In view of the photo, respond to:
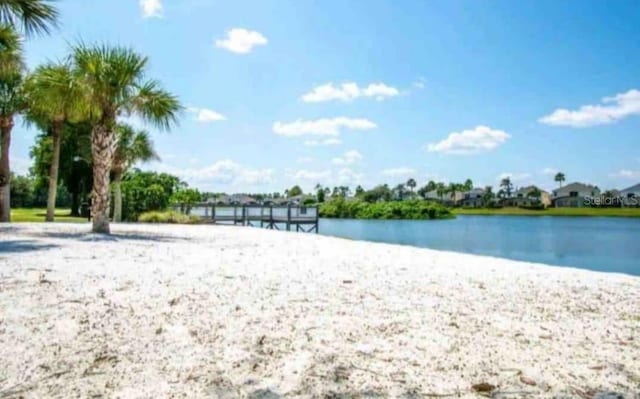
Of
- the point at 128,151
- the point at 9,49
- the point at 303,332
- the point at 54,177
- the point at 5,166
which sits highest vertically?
the point at 9,49

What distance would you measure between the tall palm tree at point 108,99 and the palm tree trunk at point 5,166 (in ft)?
26.0

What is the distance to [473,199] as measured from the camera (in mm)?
110500

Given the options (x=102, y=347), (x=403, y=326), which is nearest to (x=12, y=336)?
(x=102, y=347)

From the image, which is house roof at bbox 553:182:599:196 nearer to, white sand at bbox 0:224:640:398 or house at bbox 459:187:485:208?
house at bbox 459:187:485:208

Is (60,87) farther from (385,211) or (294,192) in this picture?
(294,192)

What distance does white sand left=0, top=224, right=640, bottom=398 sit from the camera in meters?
3.07

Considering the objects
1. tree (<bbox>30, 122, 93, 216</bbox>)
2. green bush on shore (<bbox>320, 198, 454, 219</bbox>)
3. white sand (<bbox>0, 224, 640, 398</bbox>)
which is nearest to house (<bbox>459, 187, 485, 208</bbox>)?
green bush on shore (<bbox>320, 198, 454, 219</bbox>)

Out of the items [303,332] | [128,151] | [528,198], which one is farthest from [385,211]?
[303,332]

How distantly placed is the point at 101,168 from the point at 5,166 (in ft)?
29.3

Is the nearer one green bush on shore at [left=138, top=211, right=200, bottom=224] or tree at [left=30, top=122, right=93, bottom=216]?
green bush on shore at [left=138, top=211, right=200, bottom=224]

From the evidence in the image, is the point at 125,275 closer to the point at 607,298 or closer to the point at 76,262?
the point at 76,262

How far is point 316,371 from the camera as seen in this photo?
3.24m

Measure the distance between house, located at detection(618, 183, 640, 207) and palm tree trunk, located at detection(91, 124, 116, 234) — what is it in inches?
3978

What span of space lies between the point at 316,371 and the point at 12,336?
2506 millimetres
